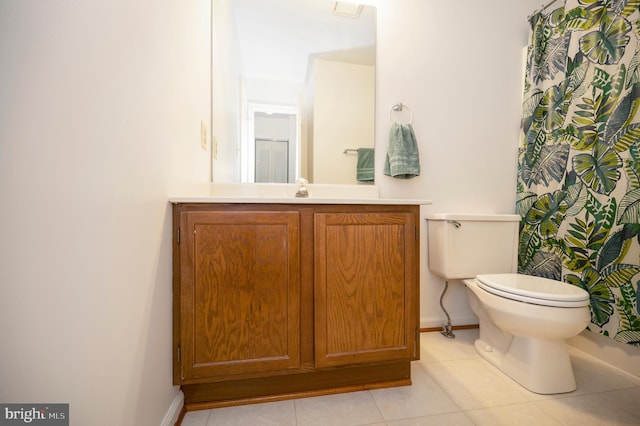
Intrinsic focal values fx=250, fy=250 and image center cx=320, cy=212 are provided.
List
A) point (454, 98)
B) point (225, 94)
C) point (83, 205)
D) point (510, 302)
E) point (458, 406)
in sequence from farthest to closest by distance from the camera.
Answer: point (454, 98)
point (225, 94)
point (510, 302)
point (458, 406)
point (83, 205)

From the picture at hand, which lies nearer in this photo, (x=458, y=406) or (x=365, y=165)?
(x=458, y=406)

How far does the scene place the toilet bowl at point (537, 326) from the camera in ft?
3.44

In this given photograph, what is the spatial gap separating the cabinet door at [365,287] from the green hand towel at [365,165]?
0.61m

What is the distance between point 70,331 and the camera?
0.49 m

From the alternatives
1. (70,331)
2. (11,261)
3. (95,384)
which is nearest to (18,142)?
(11,261)

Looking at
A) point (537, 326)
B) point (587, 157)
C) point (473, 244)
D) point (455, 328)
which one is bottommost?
point (455, 328)

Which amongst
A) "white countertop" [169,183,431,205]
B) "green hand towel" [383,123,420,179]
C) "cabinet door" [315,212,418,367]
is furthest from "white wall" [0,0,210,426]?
"green hand towel" [383,123,420,179]

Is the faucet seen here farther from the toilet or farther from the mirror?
the toilet

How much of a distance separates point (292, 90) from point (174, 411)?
1658 mm

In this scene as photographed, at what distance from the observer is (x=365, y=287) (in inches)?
41.3

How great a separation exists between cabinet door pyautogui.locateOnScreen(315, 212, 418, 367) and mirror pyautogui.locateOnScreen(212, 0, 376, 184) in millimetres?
602

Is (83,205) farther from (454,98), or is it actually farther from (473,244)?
(454,98)

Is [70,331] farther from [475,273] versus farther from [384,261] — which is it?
[475,273]

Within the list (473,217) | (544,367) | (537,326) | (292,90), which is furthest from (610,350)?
(292,90)
